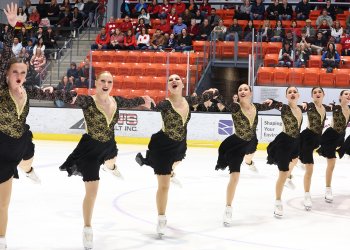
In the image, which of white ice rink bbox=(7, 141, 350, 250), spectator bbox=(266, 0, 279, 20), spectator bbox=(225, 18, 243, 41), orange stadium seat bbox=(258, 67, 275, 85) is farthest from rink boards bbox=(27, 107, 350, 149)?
spectator bbox=(266, 0, 279, 20)

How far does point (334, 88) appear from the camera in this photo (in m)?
16.2

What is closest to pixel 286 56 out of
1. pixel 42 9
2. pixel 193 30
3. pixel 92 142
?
pixel 193 30

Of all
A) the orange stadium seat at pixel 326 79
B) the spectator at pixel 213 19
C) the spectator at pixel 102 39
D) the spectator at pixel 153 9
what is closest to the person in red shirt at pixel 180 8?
the spectator at pixel 153 9

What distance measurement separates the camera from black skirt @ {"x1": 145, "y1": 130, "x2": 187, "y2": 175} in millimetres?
6562

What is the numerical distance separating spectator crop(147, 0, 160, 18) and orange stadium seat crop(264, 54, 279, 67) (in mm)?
5635

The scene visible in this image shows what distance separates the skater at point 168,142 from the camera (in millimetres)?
6566

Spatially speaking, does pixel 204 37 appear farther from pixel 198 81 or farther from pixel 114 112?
pixel 114 112

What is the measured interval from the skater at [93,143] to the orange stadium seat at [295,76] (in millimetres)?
11063

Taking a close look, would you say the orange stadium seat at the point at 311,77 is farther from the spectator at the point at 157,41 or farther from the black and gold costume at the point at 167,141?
the black and gold costume at the point at 167,141

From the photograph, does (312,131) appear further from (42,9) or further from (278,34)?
(42,9)

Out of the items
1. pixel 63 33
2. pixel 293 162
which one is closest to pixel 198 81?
pixel 63 33

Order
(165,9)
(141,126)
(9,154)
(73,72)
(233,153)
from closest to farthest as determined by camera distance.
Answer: (9,154)
(233,153)
(141,126)
(73,72)
(165,9)

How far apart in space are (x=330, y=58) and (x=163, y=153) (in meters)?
11.4

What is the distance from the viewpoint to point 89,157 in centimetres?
600
